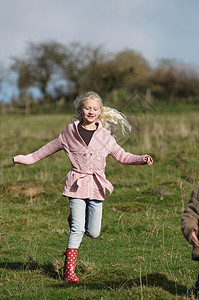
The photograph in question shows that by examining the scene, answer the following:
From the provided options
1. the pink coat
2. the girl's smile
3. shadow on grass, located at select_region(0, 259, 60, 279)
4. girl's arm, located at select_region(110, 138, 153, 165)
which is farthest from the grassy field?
the girl's smile

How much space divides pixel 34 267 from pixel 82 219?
3.48 ft

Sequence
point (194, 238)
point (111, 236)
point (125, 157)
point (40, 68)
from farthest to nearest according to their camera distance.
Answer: point (40, 68), point (111, 236), point (125, 157), point (194, 238)

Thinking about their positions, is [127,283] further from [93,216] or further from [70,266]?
[93,216]

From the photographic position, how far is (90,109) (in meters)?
5.14

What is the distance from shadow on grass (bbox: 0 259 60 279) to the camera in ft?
17.2

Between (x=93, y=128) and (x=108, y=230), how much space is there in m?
3.00

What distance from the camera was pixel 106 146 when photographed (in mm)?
5238

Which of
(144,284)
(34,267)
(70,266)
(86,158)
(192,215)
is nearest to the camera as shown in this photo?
(192,215)

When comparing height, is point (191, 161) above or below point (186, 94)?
below

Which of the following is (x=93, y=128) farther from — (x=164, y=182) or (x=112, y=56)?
(x=112, y=56)

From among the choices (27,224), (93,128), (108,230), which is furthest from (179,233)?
(93,128)

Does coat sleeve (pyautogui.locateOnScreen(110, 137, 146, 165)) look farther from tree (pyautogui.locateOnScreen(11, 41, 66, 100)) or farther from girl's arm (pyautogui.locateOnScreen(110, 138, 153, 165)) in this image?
tree (pyautogui.locateOnScreen(11, 41, 66, 100))

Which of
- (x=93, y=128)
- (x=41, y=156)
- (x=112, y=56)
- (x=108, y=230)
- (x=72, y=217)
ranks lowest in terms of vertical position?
(x=108, y=230)

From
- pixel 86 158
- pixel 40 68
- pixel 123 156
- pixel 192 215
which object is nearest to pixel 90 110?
pixel 86 158
